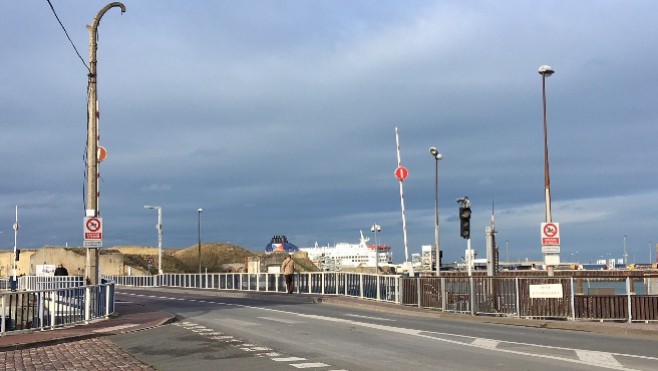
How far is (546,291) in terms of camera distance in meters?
22.2

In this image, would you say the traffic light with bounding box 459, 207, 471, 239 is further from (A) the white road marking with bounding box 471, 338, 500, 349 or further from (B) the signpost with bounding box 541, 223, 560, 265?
(A) the white road marking with bounding box 471, 338, 500, 349

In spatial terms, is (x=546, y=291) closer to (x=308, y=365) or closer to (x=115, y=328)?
(x=308, y=365)

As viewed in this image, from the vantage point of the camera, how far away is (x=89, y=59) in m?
→ 22.7

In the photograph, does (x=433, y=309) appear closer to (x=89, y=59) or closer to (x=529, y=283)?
(x=529, y=283)

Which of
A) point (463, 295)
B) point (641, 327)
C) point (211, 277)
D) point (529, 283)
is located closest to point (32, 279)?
point (211, 277)

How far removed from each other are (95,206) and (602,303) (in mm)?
15373

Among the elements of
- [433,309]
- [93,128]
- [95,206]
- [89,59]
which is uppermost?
[89,59]

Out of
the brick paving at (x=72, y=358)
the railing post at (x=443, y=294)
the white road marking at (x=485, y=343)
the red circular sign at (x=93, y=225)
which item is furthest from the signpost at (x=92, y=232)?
the railing post at (x=443, y=294)

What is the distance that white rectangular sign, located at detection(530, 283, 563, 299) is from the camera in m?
22.0

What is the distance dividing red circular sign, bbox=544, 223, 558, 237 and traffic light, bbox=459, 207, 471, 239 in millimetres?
4755

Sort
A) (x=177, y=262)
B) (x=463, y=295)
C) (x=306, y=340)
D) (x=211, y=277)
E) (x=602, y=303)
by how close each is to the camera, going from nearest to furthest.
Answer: (x=306, y=340) < (x=602, y=303) < (x=463, y=295) < (x=211, y=277) < (x=177, y=262)

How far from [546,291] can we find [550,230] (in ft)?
14.0

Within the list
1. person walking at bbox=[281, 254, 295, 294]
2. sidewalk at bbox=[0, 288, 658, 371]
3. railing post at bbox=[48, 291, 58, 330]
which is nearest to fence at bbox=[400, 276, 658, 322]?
sidewalk at bbox=[0, 288, 658, 371]

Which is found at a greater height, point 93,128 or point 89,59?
point 89,59
